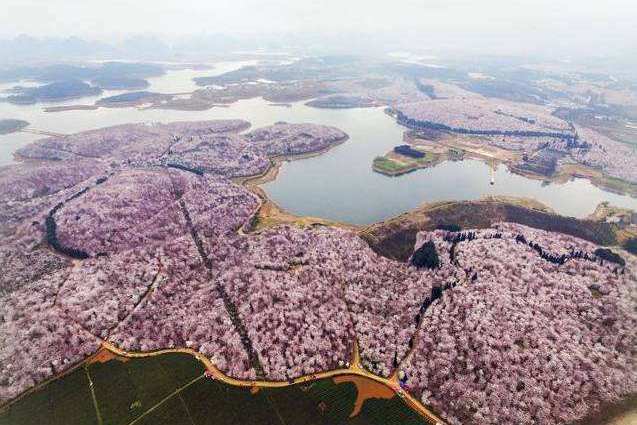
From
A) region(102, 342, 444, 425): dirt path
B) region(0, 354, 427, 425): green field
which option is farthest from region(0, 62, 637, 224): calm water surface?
region(0, 354, 427, 425): green field

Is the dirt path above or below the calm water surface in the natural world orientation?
above

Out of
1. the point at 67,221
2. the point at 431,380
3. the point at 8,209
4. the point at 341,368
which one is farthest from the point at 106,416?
the point at 8,209

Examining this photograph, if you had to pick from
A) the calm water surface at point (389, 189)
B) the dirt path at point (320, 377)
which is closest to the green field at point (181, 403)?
the dirt path at point (320, 377)

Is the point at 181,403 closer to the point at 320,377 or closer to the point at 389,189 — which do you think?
the point at 320,377

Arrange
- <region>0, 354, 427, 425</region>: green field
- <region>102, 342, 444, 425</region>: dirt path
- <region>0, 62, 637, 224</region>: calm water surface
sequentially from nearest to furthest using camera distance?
<region>0, 354, 427, 425</region>: green field < <region>102, 342, 444, 425</region>: dirt path < <region>0, 62, 637, 224</region>: calm water surface

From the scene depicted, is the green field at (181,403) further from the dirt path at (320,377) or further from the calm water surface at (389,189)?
the calm water surface at (389,189)

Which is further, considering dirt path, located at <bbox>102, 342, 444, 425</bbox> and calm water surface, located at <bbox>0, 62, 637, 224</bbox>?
calm water surface, located at <bbox>0, 62, 637, 224</bbox>

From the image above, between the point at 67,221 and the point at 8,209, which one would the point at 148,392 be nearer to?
the point at 67,221

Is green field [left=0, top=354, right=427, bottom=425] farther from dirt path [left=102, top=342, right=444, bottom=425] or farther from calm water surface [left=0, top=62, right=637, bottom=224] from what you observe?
calm water surface [left=0, top=62, right=637, bottom=224]
